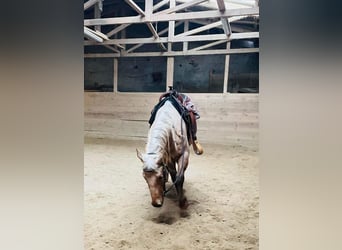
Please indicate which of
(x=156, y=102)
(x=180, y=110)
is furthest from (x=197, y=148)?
(x=156, y=102)

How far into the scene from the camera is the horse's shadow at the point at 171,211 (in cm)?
168

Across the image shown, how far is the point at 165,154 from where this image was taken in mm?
1804

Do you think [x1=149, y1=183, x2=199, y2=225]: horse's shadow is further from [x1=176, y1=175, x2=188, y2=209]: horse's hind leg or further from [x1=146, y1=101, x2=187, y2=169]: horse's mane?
[x1=146, y1=101, x2=187, y2=169]: horse's mane

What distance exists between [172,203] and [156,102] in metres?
0.78

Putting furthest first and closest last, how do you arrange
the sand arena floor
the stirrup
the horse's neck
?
1. the stirrup
2. the horse's neck
3. the sand arena floor

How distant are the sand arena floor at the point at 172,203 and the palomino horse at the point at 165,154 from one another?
8cm

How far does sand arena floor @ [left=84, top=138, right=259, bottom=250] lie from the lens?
1.39 m

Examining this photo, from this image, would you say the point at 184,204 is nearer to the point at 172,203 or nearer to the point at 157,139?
the point at 172,203

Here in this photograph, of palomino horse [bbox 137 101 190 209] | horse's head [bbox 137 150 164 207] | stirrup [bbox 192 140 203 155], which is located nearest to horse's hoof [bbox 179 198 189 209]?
palomino horse [bbox 137 101 190 209]

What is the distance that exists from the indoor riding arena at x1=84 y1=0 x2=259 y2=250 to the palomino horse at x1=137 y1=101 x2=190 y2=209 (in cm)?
6

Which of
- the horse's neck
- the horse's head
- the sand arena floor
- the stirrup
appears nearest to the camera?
the sand arena floor

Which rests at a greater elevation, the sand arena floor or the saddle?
the saddle

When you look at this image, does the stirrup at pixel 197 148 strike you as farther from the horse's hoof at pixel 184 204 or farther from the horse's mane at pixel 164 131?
the horse's hoof at pixel 184 204
